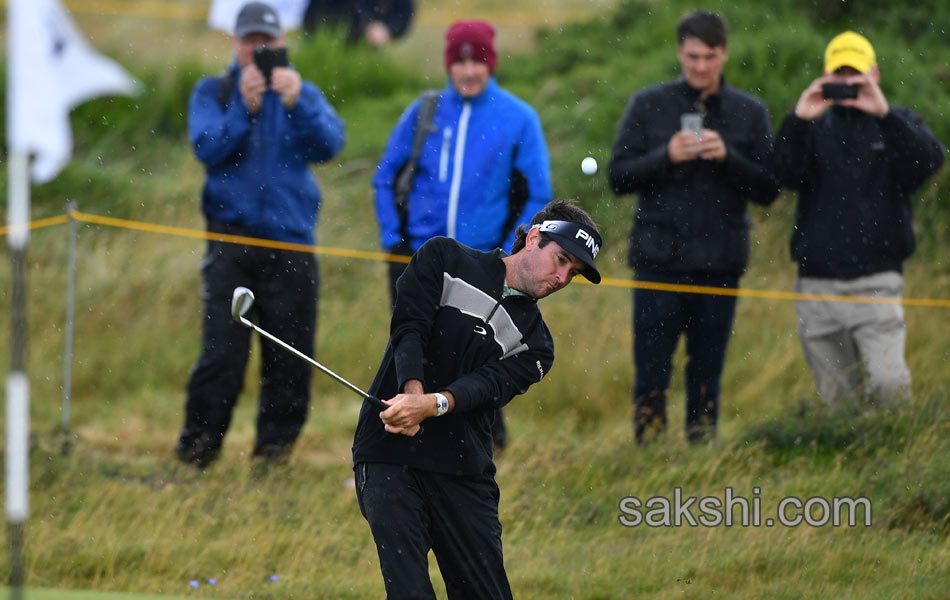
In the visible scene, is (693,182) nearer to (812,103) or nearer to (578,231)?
(812,103)

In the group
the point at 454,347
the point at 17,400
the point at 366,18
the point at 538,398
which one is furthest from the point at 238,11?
the point at 366,18

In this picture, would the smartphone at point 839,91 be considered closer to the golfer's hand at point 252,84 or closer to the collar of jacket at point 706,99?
the collar of jacket at point 706,99

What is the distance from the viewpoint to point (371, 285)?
40.5ft

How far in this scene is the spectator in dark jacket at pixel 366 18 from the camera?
16.3 m

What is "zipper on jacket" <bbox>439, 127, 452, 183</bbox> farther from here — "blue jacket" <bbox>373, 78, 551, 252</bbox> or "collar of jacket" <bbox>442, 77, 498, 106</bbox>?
"collar of jacket" <bbox>442, 77, 498, 106</bbox>

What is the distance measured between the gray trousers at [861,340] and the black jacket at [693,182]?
23.9 inches

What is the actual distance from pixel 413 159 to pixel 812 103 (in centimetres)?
232

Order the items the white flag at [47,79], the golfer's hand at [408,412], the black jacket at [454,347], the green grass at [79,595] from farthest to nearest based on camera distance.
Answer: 1. the green grass at [79,595]
2. the black jacket at [454,347]
3. the golfer's hand at [408,412]
4. the white flag at [47,79]

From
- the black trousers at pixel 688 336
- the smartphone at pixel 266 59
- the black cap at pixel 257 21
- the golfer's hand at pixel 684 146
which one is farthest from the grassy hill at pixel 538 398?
the black cap at pixel 257 21

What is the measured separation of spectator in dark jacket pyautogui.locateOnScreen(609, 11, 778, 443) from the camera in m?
8.20

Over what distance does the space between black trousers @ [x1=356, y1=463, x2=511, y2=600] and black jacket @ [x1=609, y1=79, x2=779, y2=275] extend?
296 cm

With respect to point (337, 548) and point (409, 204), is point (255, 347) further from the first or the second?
point (337, 548)

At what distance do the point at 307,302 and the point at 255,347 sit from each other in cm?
270

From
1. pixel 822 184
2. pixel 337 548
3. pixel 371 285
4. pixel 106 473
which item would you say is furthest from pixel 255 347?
pixel 822 184
